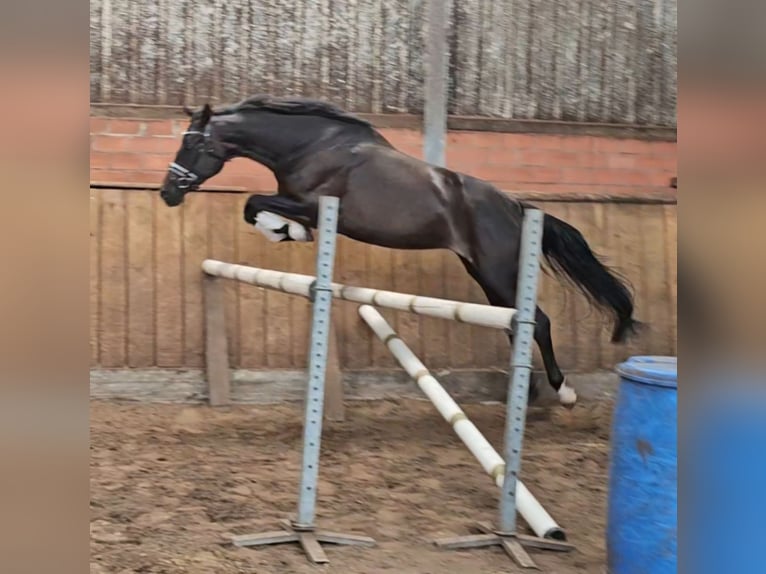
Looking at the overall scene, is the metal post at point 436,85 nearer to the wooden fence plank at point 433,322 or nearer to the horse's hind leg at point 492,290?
the wooden fence plank at point 433,322

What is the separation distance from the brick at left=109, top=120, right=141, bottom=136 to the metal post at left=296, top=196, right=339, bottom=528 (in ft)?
5.74

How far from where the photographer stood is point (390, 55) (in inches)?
137

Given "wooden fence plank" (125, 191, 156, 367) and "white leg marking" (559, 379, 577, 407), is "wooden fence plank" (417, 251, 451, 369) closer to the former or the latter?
"white leg marking" (559, 379, 577, 407)

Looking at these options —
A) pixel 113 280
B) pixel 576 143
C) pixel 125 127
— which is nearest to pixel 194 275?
pixel 113 280

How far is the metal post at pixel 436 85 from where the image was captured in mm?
3500

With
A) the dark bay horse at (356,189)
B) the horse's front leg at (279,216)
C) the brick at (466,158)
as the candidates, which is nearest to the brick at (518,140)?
the brick at (466,158)

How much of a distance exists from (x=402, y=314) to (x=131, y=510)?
1.69 m

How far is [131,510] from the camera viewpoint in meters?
2.03

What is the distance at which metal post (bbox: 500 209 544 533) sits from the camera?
1.86 metres

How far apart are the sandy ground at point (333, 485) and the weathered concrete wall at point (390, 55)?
1.44m

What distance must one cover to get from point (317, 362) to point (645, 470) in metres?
0.81

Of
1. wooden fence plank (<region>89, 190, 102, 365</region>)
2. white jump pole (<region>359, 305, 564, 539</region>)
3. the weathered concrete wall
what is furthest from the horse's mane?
white jump pole (<region>359, 305, 564, 539</region>)

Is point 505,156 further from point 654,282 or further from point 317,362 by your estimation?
point 317,362

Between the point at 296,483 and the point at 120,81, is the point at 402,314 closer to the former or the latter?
the point at 296,483
